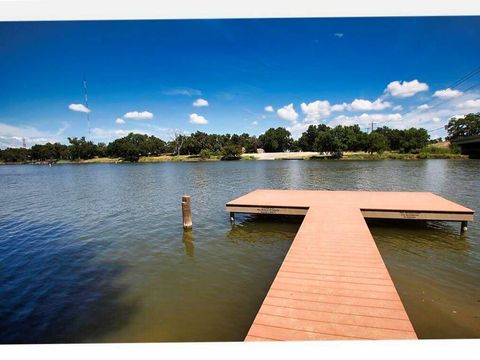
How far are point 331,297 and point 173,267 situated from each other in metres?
4.81

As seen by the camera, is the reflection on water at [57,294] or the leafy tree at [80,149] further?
→ the leafy tree at [80,149]

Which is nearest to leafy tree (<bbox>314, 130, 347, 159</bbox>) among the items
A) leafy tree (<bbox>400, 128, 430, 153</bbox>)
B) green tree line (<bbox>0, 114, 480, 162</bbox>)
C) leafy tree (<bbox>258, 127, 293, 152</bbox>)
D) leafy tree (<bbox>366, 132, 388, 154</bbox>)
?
green tree line (<bbox>0, 114, 480, 162</bbox>)

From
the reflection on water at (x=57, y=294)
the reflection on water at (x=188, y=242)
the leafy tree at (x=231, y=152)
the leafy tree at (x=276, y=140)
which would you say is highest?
the leafy tree at (x=276, y=140)

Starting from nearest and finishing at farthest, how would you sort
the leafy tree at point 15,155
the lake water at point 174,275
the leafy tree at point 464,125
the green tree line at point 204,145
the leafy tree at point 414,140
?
the lake water at point 174,275
the leafy tree at point 414,140
the leafy tree at point 464,125
the green tree line at point 204,145
the leafy tree at point 15,155

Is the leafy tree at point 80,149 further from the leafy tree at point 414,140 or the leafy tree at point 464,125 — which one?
the leafy tree at point 464,125

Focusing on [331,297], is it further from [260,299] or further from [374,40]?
[374,40]

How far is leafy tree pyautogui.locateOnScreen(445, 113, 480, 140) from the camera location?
261 feet

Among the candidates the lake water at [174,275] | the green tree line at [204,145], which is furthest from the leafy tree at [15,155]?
the lake water at [174,275]

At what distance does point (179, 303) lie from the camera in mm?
6062

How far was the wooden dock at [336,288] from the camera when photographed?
11.9 feet

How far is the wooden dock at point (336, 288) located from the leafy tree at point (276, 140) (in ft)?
346

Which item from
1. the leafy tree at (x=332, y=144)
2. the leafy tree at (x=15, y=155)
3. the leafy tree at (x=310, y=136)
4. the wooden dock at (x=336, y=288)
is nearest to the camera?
the wooden dock at (x=336, y=288)

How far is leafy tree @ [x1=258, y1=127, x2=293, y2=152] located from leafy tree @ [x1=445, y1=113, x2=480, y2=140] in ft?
174

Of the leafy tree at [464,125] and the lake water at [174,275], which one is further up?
the leafy tree at [464,125]
